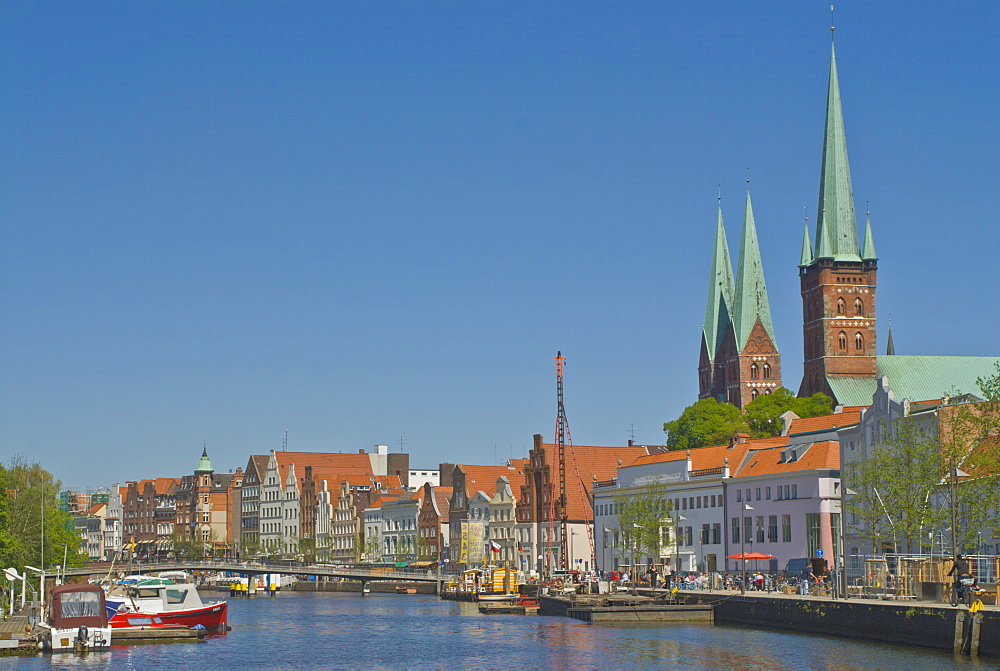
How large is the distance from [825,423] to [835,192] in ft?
207

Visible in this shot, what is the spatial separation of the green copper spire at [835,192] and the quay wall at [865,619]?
105842 mm

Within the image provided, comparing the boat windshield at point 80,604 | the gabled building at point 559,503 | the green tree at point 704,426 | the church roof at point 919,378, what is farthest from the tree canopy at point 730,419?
the boat windshield at point 80,604

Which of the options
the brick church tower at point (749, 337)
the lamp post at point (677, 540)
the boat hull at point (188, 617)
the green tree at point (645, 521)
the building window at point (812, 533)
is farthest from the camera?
the brick church tower at point (749, 337)

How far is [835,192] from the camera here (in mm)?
176625

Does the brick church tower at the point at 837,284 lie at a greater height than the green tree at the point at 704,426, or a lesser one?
greater

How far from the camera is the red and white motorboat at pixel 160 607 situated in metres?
76.1

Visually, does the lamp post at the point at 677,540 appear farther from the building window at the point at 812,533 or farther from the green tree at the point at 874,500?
the green tree at the point at 874,500

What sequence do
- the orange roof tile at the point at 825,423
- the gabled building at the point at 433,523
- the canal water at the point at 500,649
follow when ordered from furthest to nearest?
the gabled building at the point at 433,523 → the orange roof tile at the point at 825,423 → the canal water at the point at 500,649

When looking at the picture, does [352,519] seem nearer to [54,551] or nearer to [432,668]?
[54,551]

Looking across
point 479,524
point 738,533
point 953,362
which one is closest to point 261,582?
point 479,524

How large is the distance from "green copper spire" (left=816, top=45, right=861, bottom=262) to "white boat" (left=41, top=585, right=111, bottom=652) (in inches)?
4909

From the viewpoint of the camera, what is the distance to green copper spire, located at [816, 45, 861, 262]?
176375 mm

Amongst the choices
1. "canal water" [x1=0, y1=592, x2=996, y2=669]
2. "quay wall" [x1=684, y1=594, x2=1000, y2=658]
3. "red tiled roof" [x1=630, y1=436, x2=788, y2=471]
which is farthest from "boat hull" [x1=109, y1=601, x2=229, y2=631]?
"red tiled roof" [x1=630, y1=436, x2=788, y2=471]

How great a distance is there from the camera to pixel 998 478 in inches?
2483
